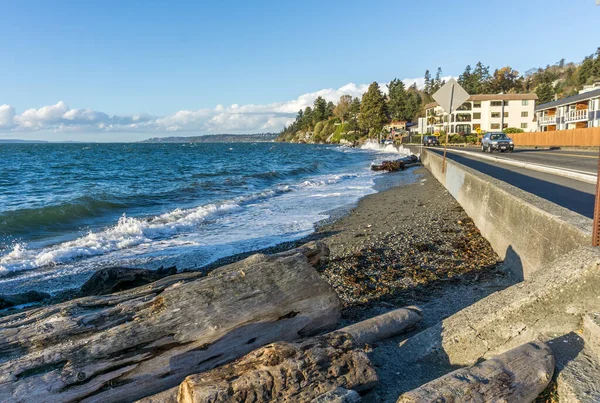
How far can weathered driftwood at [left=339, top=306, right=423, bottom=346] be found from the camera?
417 centimetres

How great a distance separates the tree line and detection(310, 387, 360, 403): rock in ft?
284

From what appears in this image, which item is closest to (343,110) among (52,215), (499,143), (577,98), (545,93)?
(545,93)

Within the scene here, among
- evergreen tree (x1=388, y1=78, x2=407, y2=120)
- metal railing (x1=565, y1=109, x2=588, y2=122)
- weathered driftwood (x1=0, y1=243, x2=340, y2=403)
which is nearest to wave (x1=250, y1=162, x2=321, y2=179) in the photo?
weathered driftwood (x1=0, y1=243, x2=340, y2=403)

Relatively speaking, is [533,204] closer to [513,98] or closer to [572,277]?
[572,277]

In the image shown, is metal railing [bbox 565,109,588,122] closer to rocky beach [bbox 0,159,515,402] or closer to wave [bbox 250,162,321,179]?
wave [bbox 250,162,321,179]

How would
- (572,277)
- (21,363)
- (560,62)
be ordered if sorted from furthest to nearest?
(560,62) → (572,277) → (21,363)

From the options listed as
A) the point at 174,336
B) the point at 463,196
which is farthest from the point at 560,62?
the point at 174,336

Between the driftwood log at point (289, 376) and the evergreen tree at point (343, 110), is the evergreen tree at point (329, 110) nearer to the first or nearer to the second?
the evergreen tree at point (343, 110)

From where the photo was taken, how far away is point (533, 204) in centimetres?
591

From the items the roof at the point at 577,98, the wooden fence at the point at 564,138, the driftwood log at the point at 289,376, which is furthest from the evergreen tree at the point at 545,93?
the driftwood log at the point at 289,376

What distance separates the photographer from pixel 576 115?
53750mm

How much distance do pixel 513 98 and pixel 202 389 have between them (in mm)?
101400

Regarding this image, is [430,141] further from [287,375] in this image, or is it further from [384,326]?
[287,375]

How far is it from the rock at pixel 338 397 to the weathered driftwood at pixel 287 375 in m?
0.14
